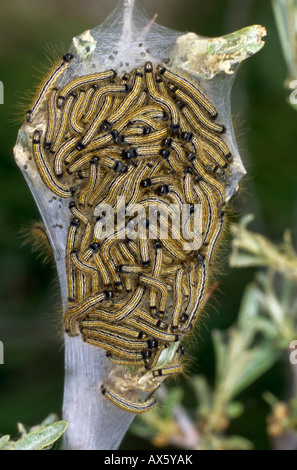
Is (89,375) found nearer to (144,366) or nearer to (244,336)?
(144,366)

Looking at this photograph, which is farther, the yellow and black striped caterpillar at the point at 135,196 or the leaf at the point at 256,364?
the leaf at the point at 256,364

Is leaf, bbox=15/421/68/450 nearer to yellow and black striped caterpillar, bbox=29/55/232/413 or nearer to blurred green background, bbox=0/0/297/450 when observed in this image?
yellow and black striped caterpillar, bbox=29/55/232/413

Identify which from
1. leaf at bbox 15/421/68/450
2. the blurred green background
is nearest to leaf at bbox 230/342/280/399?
the blurred green background

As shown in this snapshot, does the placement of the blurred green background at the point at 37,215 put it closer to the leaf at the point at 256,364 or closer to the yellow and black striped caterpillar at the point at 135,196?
the leaf at the point at 256,364

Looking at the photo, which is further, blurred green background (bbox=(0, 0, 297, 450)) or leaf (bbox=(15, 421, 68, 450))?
blurred green background (bbox=(0, 0, 297, 450))

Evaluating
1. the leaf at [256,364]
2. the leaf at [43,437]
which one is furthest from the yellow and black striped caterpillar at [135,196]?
the leaf at [256,364]

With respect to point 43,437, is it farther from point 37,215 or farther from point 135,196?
point 37,215

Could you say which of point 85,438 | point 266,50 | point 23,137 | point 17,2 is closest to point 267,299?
point 85,438
